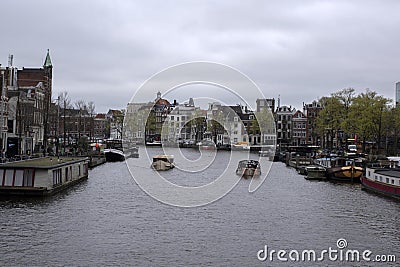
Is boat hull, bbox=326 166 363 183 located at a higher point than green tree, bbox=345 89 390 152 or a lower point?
lower

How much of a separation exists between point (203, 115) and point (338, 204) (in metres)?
125

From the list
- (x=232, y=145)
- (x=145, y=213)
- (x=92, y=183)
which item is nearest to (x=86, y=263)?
(x=145, y=213)

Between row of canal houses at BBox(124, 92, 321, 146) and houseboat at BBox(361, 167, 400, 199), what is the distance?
79276 millimetres

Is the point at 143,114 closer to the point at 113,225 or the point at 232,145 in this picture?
the point at 232,145

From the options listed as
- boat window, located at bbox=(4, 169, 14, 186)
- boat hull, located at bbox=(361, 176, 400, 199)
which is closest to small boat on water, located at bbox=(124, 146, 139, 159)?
boat hull, located at bbox=(361, 176, 400, 199)

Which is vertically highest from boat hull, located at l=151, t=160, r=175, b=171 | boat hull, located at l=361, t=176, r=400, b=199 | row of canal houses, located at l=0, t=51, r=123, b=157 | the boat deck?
row of canal houses, located at l=0, t=51, r=123, b=157

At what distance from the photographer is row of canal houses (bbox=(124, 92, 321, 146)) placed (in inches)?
5517

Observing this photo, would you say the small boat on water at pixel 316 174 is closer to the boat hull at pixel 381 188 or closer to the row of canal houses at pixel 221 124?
the boat hull at pixel 381 188

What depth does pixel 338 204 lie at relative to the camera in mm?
40656

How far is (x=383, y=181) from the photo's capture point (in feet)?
152

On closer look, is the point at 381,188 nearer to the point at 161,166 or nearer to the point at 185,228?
the point at 185,228
